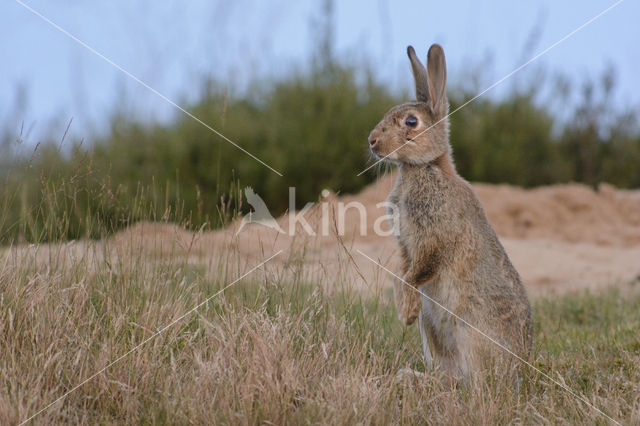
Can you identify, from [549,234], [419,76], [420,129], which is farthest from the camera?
[549,234]

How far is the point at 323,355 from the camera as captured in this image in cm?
381

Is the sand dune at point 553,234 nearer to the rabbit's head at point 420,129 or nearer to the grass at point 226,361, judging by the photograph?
the grass at point 226,361

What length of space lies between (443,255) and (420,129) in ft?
2.64

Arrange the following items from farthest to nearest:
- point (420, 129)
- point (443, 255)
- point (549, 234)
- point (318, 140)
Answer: point (318, 140) < point (549, 234) < point (420, 129) < point (443, 255)

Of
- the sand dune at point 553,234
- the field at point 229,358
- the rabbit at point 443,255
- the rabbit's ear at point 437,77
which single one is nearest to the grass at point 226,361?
the field at point 229,358

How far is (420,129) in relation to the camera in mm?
4293

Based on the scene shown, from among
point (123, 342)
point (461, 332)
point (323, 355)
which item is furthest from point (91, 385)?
point (461, 332)

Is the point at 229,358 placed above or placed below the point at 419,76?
below

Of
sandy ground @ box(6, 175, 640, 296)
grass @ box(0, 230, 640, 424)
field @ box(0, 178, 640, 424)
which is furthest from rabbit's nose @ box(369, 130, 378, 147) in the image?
sandy ground @ box(6, 175, 640, 296)

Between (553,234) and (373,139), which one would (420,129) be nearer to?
(373,139)

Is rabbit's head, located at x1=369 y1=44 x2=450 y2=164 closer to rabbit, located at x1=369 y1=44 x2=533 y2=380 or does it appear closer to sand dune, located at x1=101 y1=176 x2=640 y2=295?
rabbit, located at x1=369 y1=44 x2=533 y2=380

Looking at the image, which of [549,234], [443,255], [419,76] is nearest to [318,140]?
[549,234]

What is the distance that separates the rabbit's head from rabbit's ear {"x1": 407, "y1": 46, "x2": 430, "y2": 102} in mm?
105

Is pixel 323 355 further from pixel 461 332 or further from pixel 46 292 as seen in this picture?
pixel 46 292
